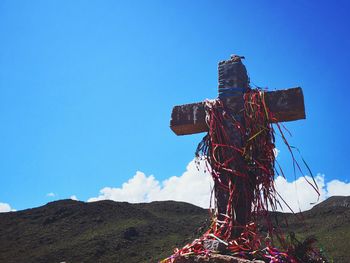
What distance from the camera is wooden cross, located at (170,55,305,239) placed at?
304cm

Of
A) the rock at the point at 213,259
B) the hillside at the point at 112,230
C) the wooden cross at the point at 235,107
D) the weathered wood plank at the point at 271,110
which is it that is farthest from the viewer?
the hillside at the point at 112,230

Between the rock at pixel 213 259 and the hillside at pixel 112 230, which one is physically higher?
the hillside at pixel 112 230

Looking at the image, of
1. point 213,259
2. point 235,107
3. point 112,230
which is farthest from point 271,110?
point 112,230

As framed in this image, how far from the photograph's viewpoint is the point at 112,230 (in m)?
21.5

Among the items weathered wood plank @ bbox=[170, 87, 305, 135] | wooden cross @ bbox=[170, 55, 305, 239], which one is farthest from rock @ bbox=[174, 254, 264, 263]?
weathered wood plank @ bbox=[170, 87, 305, 135]

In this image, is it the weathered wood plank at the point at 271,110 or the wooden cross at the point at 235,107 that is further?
the weathered wood plank at the point at 271,110

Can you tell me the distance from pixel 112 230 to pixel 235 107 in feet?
64.5

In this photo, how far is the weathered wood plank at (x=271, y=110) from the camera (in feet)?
10.4

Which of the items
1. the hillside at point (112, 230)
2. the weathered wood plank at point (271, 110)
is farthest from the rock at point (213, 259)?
the hillside at point (112, 230)

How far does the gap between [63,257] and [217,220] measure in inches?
666

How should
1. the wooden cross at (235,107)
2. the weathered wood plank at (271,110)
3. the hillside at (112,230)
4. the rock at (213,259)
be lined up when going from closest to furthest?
the rock at (213,259)
the wooden cross at (235,107)
the weathered wood plank at (271,110)
the hillside at (112,230)

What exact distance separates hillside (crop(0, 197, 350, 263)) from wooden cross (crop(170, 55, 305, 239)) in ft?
41.8

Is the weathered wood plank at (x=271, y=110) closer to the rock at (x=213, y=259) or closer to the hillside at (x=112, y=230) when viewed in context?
the rock at (x=213, y=259)

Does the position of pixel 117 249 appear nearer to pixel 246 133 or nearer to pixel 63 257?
pixel 63 257
